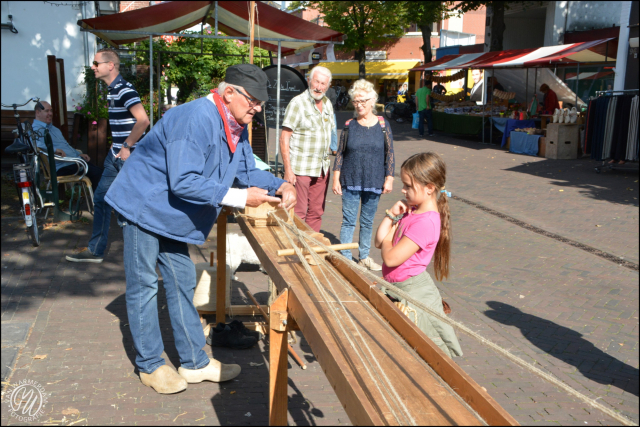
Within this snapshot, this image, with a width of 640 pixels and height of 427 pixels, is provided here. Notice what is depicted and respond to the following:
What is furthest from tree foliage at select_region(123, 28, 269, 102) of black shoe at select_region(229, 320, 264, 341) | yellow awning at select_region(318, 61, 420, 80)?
yellow awning at select_region(318, 61, 420, 80)

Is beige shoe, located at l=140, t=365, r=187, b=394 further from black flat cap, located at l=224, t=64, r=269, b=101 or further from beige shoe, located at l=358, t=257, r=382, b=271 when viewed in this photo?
beige shoe, located at l=358, t=257, r=382, b=271

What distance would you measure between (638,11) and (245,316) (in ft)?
51.0

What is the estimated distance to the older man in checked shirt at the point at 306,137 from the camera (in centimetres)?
541

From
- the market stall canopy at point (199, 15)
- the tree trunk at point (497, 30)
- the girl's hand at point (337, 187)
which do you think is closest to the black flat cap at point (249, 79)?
the girl's hand at point (337, 187)

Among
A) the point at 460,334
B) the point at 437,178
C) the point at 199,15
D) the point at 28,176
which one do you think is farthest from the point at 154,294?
the point at 199,15

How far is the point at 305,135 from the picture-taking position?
5.46m

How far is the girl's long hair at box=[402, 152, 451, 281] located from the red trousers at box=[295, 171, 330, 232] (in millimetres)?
2541

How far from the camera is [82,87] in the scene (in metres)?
14.8

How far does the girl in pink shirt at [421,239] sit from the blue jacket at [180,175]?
922 mm

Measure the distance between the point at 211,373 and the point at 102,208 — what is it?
116 inches

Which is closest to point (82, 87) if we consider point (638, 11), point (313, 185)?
point (313, 185)

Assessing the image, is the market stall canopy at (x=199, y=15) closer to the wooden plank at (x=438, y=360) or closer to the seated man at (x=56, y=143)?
the seated man at (x=56, y=143)

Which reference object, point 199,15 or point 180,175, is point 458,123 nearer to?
point 199,15

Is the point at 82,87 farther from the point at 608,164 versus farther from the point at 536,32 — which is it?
the point at 536,32
